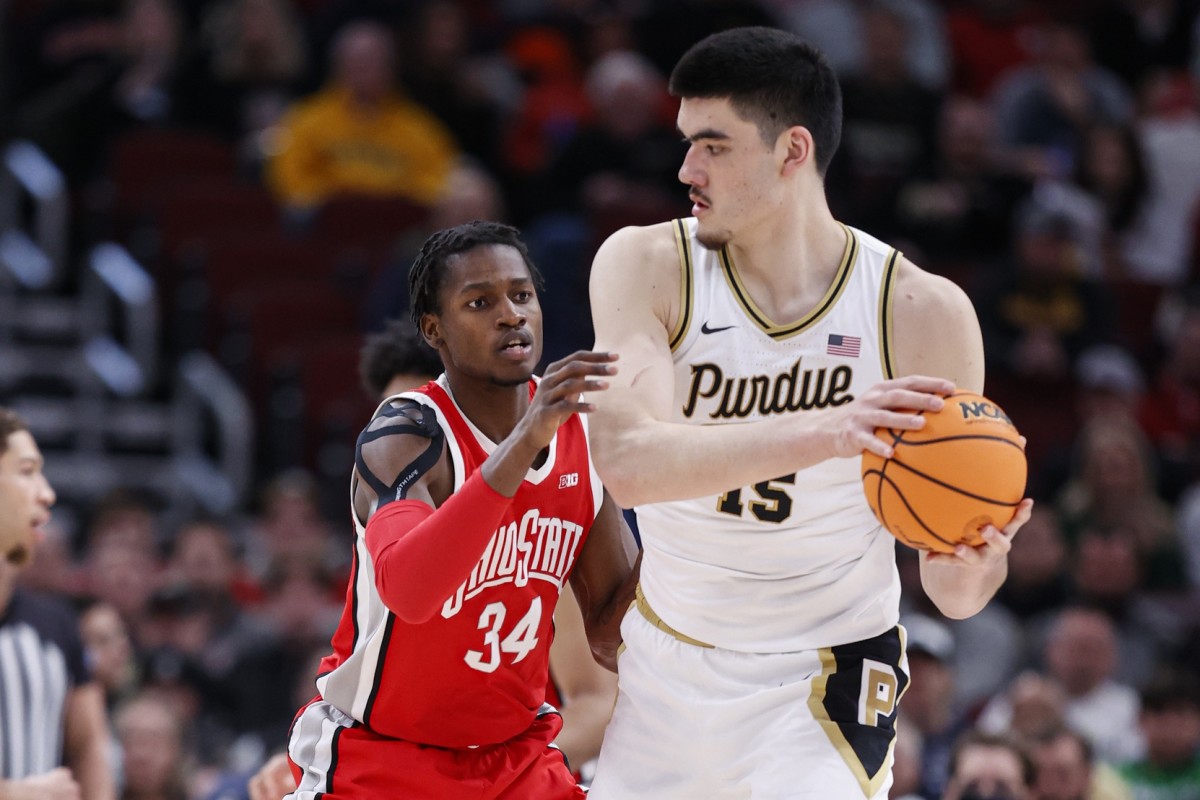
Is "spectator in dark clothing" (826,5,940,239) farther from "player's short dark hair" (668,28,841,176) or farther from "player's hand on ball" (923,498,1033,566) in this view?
"player's hand on ball" (923,498,1033,566)

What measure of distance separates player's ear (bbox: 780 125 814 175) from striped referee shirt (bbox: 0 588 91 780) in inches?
132

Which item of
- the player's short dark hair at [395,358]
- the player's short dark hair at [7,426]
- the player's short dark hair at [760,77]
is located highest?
the player's short dark hair at [760,77]

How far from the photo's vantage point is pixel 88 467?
11039 mm

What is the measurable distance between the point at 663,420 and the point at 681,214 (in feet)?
22.3

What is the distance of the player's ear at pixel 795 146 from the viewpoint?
159 inches

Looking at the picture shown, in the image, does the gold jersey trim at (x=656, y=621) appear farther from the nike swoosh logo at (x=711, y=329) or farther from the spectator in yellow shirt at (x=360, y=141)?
the spectator in yellow shirt at (x=360, y=141)

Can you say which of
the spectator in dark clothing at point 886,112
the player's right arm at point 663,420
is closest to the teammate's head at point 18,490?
the player's right arm at point 663,420

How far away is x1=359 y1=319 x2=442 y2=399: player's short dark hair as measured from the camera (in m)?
5.15

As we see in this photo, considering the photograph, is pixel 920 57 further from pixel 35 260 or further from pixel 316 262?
pixel 35 260

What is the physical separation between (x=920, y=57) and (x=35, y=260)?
6.40 metres

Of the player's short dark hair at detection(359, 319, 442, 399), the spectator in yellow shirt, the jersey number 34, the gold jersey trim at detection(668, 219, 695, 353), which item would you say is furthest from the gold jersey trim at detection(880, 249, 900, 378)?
the spectator in yellow shirt

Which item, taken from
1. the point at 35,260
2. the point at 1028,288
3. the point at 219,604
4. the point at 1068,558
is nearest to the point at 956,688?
the point at 1068,558

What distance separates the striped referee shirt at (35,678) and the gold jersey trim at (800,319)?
313 centimetres

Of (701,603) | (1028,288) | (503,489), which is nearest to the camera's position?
(503,489)
